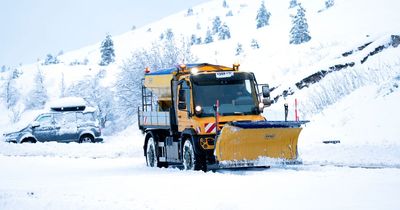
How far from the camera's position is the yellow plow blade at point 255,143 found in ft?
62.2

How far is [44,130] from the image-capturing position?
37469 millimetres

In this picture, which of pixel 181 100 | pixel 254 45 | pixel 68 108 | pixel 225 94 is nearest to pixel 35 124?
pixel 68 108

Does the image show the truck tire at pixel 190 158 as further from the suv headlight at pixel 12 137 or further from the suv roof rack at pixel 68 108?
the suv headlight at pixel 12 137

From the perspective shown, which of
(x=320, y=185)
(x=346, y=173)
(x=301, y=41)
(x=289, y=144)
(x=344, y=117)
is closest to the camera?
(x=320, y=185)

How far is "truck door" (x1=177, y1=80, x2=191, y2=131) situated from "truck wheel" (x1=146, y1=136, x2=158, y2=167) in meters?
2.47

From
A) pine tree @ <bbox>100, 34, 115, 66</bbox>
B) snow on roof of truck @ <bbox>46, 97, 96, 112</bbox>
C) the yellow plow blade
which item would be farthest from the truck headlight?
pine tree @ <bbox>100, 34, 115, 66</bbox>

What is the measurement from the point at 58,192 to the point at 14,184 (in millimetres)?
3646

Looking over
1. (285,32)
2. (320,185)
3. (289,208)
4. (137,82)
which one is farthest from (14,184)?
(285,32)

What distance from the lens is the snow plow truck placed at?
19109 millimetres

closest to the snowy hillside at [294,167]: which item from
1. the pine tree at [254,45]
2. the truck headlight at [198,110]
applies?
the truck headlight at [198,110]

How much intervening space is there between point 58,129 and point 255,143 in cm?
1998

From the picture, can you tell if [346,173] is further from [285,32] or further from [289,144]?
[285,32]

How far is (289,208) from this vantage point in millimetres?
11477

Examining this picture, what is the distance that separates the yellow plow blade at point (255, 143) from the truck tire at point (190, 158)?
825 mm
